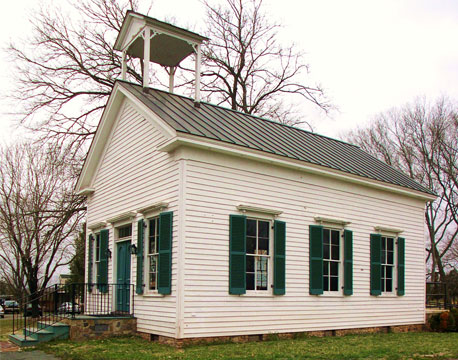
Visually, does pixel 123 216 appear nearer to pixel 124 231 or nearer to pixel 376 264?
pixel 124 231

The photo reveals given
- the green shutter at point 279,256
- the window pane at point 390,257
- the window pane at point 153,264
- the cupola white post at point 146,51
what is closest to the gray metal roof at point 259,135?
the cupola white post at point 146,51

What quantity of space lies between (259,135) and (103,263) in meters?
5.96

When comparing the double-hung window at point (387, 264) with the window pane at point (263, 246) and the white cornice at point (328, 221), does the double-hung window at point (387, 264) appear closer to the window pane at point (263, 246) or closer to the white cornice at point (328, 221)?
the white cornice at point (328, 221)

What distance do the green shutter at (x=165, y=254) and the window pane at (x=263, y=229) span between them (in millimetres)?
2375

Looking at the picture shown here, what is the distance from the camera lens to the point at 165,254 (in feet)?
38.9

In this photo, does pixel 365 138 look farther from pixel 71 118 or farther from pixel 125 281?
pixel 125 281

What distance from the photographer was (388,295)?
1633 centimetres

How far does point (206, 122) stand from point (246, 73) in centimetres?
1829

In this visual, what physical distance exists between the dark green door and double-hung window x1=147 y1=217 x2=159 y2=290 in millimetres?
1152

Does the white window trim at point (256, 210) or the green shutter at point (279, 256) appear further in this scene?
the green shutter at point (279, 256)

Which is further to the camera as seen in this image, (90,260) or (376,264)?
(90,260)

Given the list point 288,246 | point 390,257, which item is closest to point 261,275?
point 288,246

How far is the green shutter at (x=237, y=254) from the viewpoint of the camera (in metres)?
12.1

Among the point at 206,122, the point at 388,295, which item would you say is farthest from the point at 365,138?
the point at 206,122
